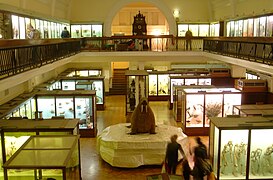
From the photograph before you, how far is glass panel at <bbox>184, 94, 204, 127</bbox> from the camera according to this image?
49.0 ft

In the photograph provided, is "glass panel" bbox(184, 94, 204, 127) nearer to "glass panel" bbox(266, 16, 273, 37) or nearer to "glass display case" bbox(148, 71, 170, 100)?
"glass panel" bbox(266, 16, 273, 37)

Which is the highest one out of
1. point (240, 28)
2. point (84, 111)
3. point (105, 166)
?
point (240, 28)

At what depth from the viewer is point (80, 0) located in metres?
27.7

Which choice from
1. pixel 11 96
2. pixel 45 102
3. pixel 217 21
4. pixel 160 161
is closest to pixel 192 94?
pixel 160 161

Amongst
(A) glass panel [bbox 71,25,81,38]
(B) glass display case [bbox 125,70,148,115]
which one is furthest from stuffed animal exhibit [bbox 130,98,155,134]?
(A) glass panel [bbox 71,25,81,38]

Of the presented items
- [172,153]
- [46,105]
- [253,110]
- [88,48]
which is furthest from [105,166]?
[88,48]

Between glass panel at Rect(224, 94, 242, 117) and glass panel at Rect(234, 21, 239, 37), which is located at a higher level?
glass panel at Rect(234, 21, 239, 37)

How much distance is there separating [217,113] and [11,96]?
29.0 feet

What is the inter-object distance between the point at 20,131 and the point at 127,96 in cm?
868

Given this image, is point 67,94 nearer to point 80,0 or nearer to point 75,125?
point 75,125

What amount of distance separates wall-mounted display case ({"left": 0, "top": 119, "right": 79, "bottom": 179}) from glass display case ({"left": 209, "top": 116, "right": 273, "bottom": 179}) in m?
4.30

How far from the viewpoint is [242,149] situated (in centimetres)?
995

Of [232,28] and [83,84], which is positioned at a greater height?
[232,28]

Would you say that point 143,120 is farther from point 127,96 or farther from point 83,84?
point 83,84
